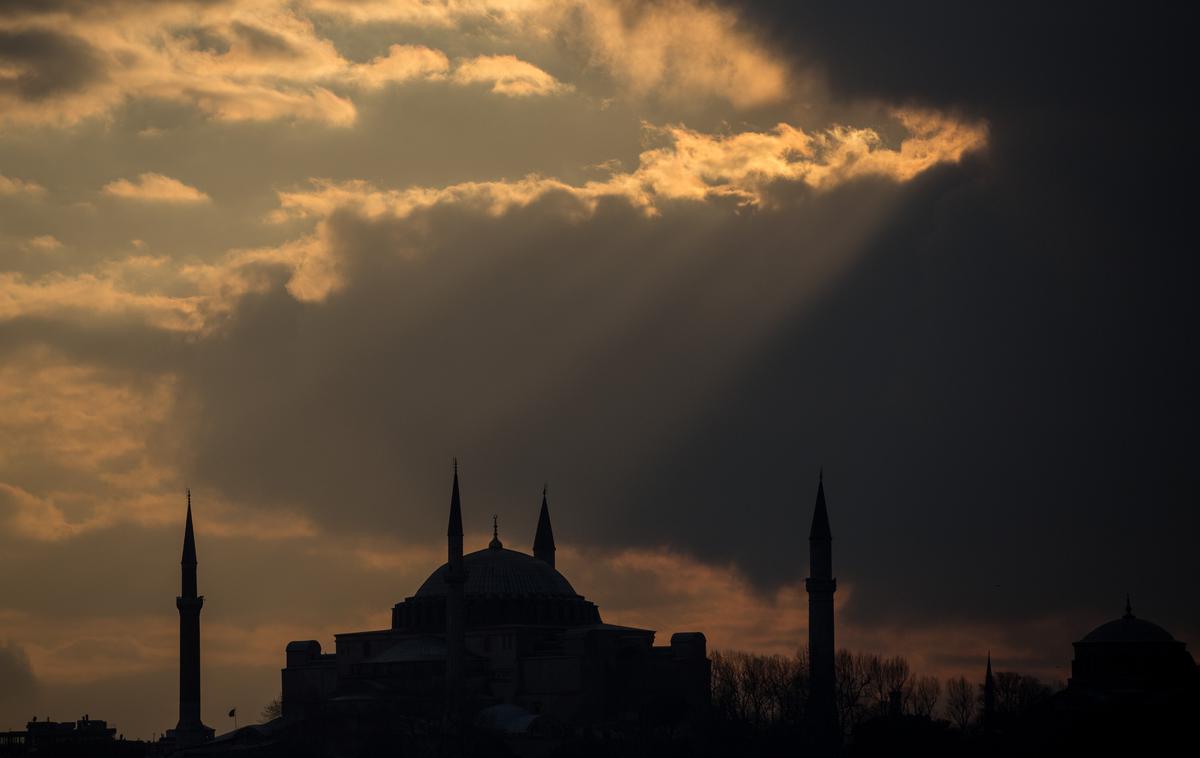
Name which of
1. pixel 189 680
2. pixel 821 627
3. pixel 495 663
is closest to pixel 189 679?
pixel 189 680

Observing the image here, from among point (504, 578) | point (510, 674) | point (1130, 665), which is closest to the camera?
point (1130, 665)

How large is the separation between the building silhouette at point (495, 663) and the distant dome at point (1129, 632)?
1653cm

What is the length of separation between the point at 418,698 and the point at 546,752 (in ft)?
29.0

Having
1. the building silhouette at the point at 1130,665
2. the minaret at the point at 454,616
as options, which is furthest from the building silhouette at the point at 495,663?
the building silhouette at the point at 1130,665

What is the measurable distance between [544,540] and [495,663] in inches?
539

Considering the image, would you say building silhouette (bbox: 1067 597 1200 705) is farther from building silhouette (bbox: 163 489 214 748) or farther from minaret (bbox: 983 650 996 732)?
building silhouette (bbox: 163 489 214 748)

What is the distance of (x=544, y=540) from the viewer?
402ft

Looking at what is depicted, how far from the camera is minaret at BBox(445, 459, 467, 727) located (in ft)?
343

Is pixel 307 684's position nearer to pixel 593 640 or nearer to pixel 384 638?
pixel 384 638

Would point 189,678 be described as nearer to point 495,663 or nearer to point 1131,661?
point 495,663

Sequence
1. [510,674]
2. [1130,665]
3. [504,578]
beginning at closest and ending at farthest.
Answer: [1130,665] < [510,674] < [504,578]

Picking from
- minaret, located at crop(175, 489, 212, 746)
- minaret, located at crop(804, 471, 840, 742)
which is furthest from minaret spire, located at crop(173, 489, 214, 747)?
minaret, located at crop(804, 471, 840, 742)

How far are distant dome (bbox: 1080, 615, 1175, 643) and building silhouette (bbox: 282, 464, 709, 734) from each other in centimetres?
1653

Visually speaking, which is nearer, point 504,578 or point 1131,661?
point 1131,661
